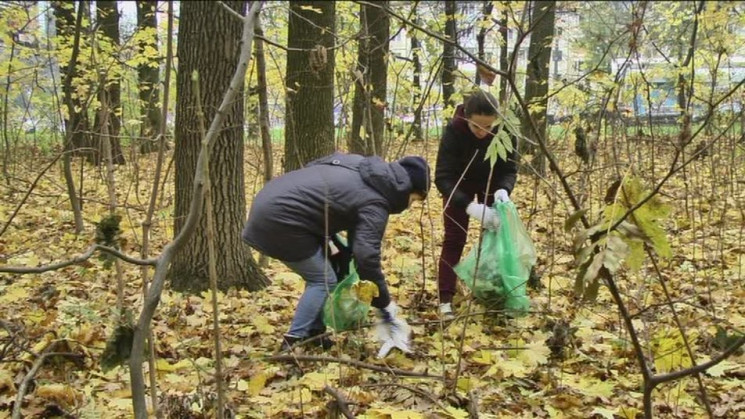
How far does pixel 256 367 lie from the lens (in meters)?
2.87

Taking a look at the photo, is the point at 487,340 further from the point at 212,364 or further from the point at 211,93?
the point at 211,93

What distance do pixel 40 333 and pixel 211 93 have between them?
1680mm

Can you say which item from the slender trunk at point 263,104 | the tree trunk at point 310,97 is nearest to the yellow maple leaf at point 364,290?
the slender trunk at point 263,104

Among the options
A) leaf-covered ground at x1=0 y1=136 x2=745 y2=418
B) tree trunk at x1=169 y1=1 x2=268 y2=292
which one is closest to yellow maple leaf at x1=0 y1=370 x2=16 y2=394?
leaf-covered ground at x1=0 y1=136 x2=745 y2=418

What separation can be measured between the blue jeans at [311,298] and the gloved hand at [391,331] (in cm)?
31

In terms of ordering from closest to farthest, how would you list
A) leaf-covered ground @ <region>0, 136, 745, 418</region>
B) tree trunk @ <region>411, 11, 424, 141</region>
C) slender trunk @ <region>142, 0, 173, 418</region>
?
1. slender trunk @ <region>142, 0, 173, 418</region>
2. leaf-covered ground @ <region>0, 136, 745, 418</region>
3. tree trunk @ <region>411, 11, 424, 141</region>

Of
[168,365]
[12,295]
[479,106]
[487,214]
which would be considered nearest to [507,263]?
[487,214]

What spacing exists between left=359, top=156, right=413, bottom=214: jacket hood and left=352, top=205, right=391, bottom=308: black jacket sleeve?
80 mm

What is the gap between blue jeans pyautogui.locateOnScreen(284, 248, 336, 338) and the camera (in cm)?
300

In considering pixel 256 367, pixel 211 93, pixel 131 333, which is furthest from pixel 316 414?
pixel 211 93

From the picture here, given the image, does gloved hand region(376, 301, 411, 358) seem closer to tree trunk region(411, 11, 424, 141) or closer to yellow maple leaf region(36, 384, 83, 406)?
tree trunk region(411, 11, 424, 141)

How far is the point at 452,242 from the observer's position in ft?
11.9

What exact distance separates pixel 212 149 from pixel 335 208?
1.24 m

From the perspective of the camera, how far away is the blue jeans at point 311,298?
300 centimetres
